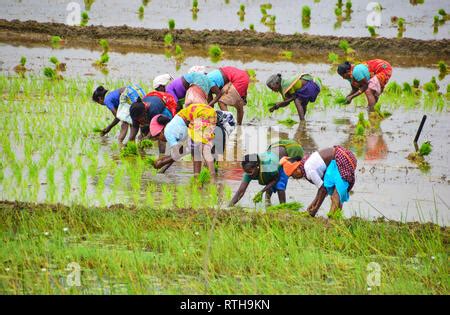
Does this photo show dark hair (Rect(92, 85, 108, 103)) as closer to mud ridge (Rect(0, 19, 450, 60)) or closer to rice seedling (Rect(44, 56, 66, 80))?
rice seedling (Rect(44, 56, 66, 80))

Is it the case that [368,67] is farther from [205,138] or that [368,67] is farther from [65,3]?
[65,3]

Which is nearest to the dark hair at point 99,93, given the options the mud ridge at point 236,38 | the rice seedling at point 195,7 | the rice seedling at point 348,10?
the mud ridge at point 236,38

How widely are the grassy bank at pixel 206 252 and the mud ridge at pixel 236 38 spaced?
448 inches

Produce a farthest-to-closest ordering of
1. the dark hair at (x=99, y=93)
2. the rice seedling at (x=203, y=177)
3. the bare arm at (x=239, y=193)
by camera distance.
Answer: the dark hair at (x=99, y=93) < the rice seedling at (x=203, y=177) < the bare arm at (x=239, y=193)

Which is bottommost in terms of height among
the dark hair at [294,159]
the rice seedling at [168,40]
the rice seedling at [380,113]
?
the rice seedling at [380,113]

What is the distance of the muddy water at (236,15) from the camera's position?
20.5m

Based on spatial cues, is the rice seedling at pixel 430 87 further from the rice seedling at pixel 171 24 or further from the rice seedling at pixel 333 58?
the rice seedling at pixel 171 24

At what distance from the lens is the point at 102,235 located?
714cm

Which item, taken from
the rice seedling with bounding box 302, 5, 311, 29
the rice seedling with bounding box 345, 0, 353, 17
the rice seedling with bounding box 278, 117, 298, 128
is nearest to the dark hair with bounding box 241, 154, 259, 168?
the rice seedling with bounding box 278, 117, 298, 128

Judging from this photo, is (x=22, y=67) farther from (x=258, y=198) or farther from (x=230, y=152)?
(x=258, y=198)

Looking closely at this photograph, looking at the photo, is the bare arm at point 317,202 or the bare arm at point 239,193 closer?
the bare arm at point 317,202

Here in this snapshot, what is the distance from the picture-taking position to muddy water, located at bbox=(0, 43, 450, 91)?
15.8 m
